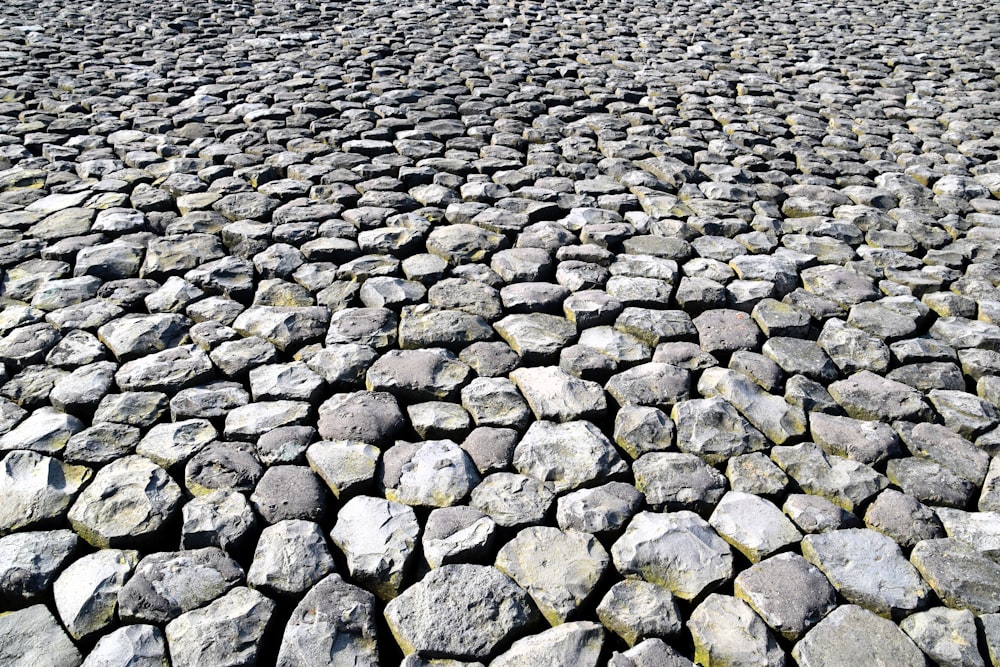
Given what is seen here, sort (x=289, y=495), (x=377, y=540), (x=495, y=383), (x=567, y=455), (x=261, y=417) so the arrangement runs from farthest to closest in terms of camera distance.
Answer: (x=495, y=383)
(x=261, y=417)
(x=567, y=455)
(x=289, y=495)
(x=377, y=540)

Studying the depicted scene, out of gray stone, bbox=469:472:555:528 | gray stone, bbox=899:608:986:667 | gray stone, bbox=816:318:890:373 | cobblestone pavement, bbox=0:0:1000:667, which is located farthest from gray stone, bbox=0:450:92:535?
gray stone, bbox=816:318:890:373

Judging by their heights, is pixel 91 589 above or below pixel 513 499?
above

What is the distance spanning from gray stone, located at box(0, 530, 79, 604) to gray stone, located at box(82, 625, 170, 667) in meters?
0.21

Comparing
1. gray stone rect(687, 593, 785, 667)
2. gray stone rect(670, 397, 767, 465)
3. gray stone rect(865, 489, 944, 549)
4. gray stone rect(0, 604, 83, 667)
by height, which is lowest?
gray stone rect(865, 489, 944, 549)

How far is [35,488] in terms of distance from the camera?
180 centimetres

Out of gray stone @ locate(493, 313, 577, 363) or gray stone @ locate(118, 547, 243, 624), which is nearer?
gray stone @ locate(118, 547, 243, 624)

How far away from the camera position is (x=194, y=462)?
1879 mm

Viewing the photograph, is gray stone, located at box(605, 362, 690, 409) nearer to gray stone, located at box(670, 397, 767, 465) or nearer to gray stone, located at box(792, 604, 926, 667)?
gray stone, located at box(670, 397, 767, 465)

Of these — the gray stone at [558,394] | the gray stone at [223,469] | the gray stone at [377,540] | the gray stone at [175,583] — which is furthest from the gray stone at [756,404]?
the gray stone at [175,583]

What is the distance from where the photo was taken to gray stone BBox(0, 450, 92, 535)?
1.73 meters

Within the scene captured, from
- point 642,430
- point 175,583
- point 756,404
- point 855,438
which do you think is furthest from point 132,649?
point 855,438

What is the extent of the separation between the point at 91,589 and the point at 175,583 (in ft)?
0.52

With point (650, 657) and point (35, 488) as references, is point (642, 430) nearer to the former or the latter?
point (650, 657)

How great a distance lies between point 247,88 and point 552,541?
392cm
